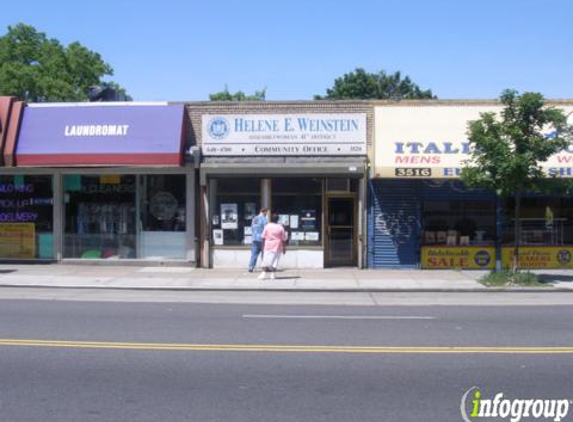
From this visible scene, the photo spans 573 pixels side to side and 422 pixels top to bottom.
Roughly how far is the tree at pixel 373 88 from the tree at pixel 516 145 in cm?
3840

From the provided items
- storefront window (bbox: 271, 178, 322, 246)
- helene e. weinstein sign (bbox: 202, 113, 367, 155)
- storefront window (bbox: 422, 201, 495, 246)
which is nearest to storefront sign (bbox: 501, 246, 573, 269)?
storefront window (bbox: 422, 201, 495, 246)


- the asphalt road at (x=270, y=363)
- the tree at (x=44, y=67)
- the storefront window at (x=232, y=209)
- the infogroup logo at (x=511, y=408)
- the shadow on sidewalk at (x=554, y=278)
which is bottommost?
the infogroup logo at (x=511, y=408)

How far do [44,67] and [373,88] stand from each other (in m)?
26.1

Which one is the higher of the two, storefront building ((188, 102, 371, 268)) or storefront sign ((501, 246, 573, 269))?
storefront building ((188, 102, 371, 268))

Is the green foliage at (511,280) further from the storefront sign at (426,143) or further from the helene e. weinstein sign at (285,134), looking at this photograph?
the helene e. weinstein sign at (285,134)

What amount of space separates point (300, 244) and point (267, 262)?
250 centimetres

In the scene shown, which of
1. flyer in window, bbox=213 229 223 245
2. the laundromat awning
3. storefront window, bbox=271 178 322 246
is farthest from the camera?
flyer in window, bbox=213 229 223 245

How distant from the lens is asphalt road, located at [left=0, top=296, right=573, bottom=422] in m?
5.73

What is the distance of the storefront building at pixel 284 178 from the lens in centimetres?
1853

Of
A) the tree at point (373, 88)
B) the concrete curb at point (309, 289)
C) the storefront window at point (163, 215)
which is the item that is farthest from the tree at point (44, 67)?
the concrete curb at point (309, 289)

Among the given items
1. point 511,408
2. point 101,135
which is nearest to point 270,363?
point 511,408

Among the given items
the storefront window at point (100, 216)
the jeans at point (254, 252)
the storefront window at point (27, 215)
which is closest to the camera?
the jeans at point (254, 252)

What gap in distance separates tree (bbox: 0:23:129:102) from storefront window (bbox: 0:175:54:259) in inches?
1056

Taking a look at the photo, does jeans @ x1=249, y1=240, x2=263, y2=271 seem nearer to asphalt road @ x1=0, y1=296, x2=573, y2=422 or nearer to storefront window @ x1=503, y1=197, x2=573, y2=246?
asphalt road @ x1=0, y1=296, x2=573, y2=422
